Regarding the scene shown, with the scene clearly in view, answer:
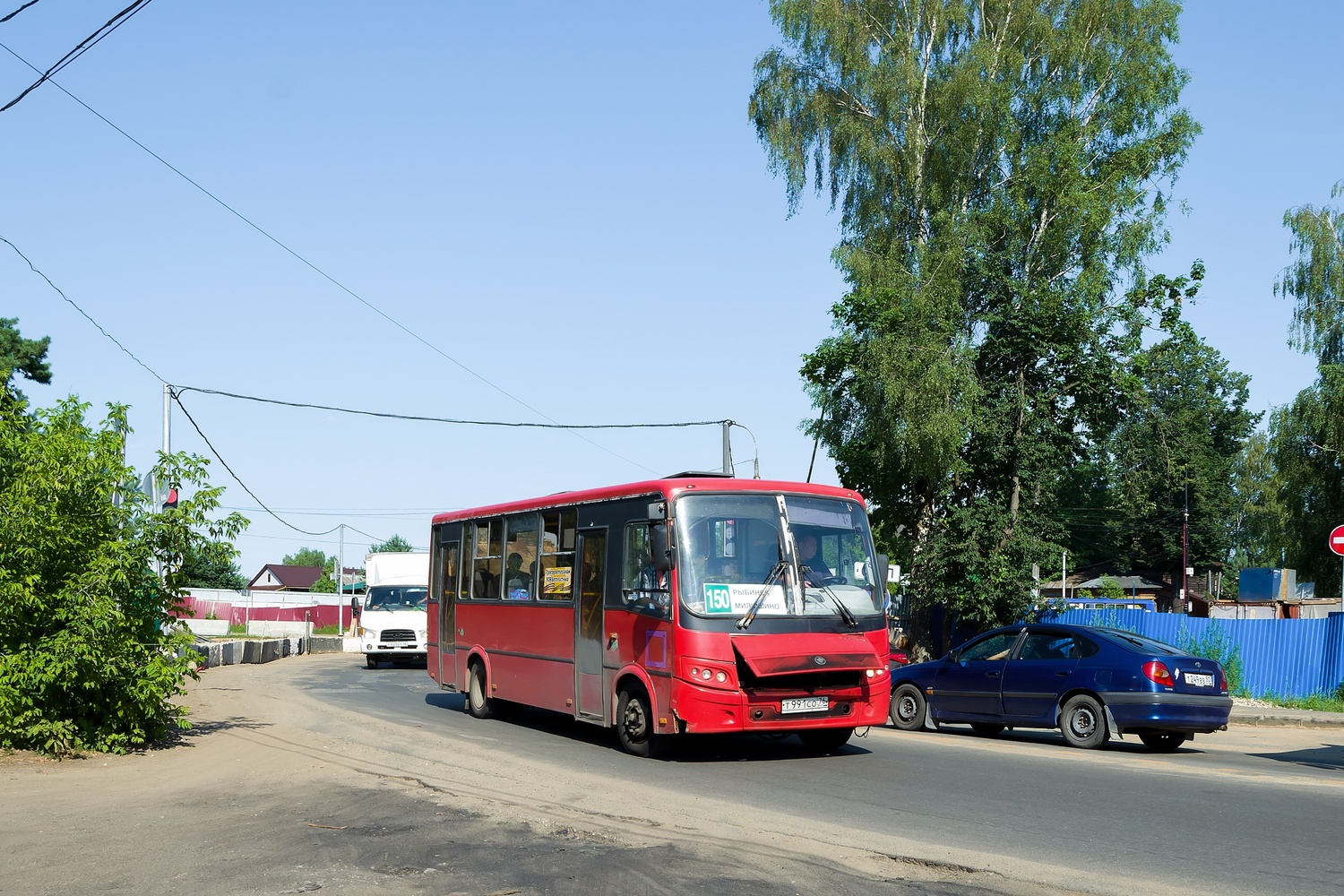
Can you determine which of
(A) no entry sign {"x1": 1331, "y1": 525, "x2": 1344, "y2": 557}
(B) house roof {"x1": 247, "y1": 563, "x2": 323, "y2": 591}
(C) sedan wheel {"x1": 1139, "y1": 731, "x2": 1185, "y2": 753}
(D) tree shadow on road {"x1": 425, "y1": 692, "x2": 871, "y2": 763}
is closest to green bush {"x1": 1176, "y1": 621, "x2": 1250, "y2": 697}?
(A) no entry sign {"x1": 1331, "y1": 525, "x2": 1344, "y2": 557}

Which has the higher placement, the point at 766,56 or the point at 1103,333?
the point at 766,56

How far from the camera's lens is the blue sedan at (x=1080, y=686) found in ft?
46.7

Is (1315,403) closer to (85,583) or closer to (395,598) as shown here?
(395,598)

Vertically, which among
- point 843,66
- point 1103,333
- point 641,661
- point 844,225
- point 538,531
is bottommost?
point 641,661

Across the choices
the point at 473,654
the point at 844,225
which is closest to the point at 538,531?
the point at 473,654

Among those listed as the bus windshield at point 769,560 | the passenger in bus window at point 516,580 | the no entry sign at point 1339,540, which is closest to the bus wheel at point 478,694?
the passenger in bus window at point 516,580

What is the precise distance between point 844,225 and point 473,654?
1983 cm

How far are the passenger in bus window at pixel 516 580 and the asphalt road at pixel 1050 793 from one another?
5.83 ft

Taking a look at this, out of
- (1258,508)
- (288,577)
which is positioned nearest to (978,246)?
(1258,508)

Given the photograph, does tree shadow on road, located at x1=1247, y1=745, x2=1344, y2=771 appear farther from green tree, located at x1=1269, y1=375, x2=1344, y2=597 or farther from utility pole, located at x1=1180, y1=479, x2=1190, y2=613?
utility pole, located at x1=1180, y1=479, x2=1190, y2=613

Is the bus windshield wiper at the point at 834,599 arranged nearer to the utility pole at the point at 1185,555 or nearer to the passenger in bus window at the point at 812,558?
the passenger in bus window at the point at 812,558

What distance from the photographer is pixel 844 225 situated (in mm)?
34531

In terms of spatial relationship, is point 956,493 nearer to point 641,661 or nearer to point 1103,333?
point 1103,333

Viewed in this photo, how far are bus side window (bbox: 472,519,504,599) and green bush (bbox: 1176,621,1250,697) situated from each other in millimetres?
14211
